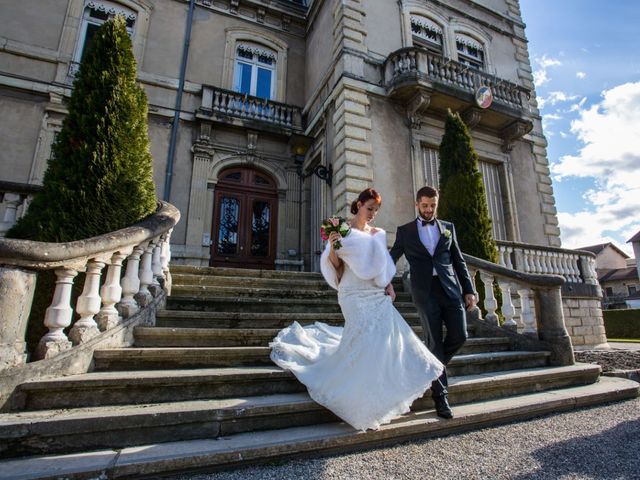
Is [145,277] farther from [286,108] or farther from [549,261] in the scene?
[549,261]

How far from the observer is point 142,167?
4.19m

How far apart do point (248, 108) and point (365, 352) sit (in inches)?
357

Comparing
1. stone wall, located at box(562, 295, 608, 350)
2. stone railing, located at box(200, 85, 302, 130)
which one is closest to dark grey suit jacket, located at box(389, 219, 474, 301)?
stone wall, located at box(562, 295, 608, 350)

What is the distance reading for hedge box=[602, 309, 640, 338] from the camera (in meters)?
15.5

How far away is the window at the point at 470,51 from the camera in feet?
35.4

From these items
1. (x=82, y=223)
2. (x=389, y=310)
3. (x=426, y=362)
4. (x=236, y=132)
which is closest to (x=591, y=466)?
(x=426, y=362)

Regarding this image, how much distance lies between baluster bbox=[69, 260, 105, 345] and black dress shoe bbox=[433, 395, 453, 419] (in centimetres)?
275

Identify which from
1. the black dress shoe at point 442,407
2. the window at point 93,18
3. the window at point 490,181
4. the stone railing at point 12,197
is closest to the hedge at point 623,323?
the window at point 490,181

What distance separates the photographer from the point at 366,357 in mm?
2375

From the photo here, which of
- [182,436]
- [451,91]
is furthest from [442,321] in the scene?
[451,91]

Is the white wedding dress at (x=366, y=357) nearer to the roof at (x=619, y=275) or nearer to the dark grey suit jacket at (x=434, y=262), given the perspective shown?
the dark grey suit jacket at (x=434, y=262)

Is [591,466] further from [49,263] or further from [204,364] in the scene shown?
[49,263]

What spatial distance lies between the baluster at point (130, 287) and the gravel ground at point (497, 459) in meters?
1.83

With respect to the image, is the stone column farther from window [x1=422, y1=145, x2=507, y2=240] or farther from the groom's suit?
window [x1=422, y1=145, x2=507, y2=240]
